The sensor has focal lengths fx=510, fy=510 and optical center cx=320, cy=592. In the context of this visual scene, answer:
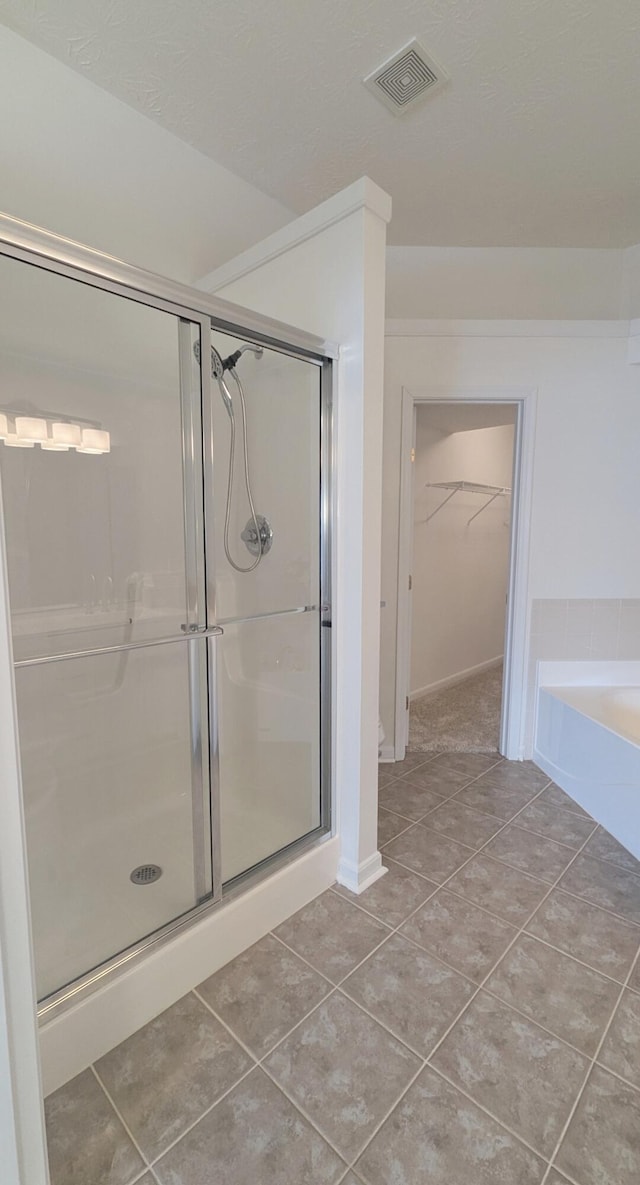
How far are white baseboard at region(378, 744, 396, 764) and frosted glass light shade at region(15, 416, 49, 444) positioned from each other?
7.54 feet

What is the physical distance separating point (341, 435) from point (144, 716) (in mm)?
1420

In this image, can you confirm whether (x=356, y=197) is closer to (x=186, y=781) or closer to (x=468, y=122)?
(x=468, y=122)

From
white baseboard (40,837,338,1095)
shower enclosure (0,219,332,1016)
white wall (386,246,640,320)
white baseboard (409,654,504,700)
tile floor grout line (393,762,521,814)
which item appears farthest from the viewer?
white baseboard (409,654,504,700)

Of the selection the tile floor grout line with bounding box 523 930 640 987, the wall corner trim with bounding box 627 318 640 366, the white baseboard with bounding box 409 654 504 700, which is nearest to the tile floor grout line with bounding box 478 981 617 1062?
the tile floor grout line with bounding box 523 930 640 987

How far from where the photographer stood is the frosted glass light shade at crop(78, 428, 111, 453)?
2015 millimetres

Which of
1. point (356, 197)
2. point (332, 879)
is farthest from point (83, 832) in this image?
point (356, 197)

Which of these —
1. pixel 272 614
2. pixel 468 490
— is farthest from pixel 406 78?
pixel 468 490

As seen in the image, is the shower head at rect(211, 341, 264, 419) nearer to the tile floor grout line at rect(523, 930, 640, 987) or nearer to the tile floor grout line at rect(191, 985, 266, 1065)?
the tile floor grout line at rect(191, 985, 266, 1065)

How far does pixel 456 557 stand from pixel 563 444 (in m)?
1.69

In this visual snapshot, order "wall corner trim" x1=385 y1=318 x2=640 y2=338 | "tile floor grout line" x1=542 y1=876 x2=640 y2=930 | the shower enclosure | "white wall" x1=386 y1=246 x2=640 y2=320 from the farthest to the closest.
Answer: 1. "white wall" x1=386 y1=246 x2=640 y2=320
2. "wall corner trim" x1=385 y1=318 x2=640 y2=338
3. "tile floor grout line" x1=542 y1=876 x2=640 y2=930
4. the shower enclosure

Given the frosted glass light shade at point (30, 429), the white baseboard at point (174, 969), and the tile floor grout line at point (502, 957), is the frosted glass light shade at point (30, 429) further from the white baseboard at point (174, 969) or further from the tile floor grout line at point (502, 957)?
the tile floor grout line at point (502, 957)

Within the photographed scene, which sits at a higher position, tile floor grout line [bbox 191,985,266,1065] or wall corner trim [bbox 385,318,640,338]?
wall corner trim [bbox 385,318,640,338]

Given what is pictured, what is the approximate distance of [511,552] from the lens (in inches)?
113

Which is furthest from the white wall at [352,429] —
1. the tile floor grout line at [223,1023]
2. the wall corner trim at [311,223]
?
the tile floor grout line at [223,1023]
